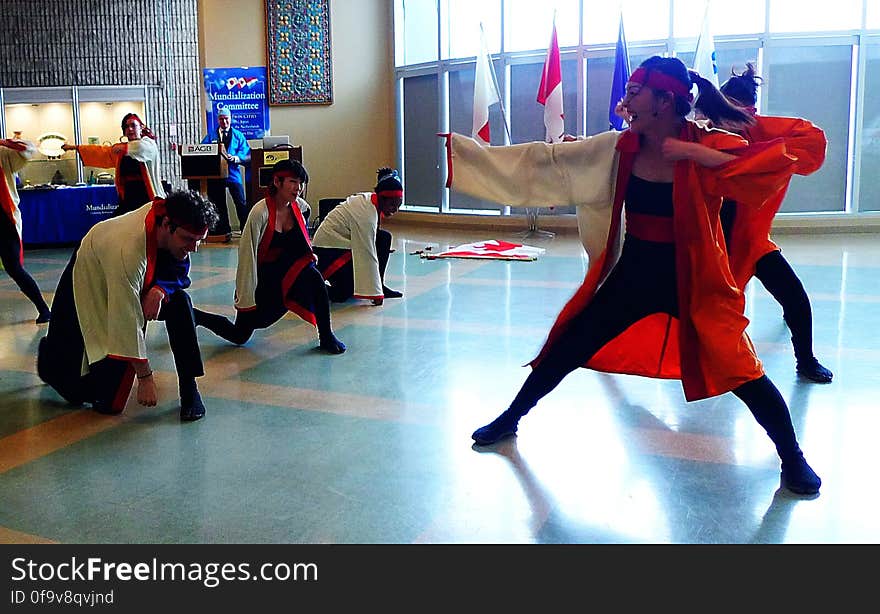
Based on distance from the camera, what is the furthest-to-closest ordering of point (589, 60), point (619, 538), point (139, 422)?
1. point (589, 60)
2. point (139, 422)
3. point (619, 538)

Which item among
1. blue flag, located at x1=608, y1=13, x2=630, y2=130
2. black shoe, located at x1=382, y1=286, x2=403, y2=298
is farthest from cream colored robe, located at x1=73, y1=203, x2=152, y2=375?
blue flag, located at x1=608, y1=13, x2=630, y2=130

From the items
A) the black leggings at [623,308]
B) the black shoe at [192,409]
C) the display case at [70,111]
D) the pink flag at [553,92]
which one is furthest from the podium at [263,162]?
the black leggings at [623,308]

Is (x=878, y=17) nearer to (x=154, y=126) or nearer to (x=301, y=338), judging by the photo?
(x=301, y=338)

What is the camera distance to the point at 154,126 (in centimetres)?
1255

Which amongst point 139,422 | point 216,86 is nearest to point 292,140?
point 216,86

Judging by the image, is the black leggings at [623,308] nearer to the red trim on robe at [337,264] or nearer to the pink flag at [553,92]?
the red trim on robe at [337,264]

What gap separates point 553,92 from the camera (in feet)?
33.7

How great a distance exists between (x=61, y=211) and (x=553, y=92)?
5765mm

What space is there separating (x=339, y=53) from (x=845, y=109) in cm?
660

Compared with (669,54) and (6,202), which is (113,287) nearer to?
(6,202)

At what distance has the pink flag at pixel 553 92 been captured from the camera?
33.6 feet

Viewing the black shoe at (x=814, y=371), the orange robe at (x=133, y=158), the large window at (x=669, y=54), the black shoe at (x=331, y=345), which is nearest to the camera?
the black shoe at (x=814, y=371)

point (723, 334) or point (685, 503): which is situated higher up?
point (723, 334)

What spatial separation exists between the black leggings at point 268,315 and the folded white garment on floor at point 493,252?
11.9 feet
